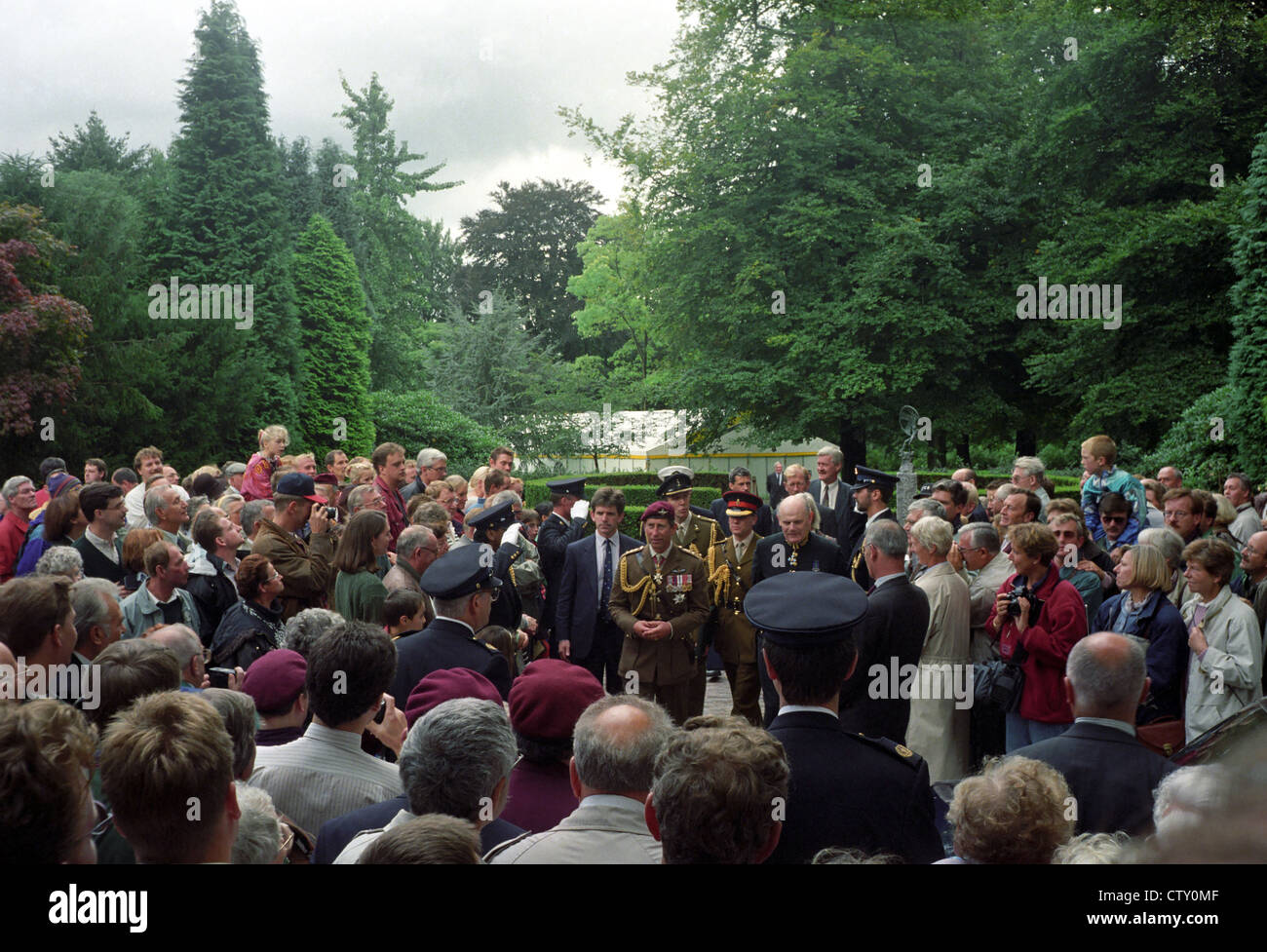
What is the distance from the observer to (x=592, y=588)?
789 centimetres

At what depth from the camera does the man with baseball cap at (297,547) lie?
20.7 feet

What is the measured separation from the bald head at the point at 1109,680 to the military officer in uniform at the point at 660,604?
3.66m

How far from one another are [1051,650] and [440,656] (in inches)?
121

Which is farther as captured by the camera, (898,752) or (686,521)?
(686,521)

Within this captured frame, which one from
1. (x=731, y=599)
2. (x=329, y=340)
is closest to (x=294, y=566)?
(x=731, y=599)

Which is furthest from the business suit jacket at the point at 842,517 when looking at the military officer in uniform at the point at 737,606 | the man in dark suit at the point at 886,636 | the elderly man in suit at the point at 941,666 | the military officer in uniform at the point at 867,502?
the man in dark suit at the point at 886,636

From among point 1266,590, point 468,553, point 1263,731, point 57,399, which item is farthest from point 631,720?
point 57,399

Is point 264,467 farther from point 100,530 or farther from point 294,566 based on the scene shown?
point 294,566

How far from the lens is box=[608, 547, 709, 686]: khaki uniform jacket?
281 inches

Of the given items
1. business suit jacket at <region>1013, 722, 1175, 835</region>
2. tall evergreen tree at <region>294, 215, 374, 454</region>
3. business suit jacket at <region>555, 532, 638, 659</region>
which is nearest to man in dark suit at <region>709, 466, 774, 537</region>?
business suit jacket at <region>555, 532, 638, 659</region>

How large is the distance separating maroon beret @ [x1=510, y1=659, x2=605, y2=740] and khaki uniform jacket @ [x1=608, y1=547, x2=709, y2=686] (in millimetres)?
3638

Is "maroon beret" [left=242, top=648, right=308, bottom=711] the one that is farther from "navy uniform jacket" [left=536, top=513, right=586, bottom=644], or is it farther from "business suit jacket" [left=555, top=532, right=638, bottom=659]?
"navy uniform jacket" [left=536, top=513, right=586, bottom=644]

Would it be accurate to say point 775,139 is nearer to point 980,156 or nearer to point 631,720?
point 980,156

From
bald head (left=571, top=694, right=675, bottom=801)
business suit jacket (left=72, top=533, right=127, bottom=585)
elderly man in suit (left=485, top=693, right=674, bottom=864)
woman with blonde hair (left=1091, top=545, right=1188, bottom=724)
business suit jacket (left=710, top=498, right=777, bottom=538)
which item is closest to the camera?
elderly man in suit (left=485, top=693, right=674, bottom=864)
